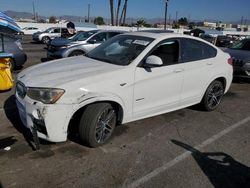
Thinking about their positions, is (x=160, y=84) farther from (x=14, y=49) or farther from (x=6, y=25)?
(x=14, y=49)

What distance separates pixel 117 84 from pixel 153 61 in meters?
0.70

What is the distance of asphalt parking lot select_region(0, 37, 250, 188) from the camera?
330cm

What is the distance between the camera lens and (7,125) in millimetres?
4734

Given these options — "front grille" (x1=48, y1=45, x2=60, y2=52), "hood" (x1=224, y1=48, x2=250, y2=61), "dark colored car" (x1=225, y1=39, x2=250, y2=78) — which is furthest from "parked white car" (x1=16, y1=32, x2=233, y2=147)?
"front grille" (x1=48, y1=45, x2=60, y2=52)

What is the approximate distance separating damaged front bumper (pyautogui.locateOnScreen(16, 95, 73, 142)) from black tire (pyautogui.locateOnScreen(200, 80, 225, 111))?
123 inches

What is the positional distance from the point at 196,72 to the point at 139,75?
4.74 feet

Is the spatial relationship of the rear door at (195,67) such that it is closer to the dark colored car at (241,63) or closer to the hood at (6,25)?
the dark colored car at (241,63)

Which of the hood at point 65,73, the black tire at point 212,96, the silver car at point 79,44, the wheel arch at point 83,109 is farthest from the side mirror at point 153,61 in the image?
the silver car at point 79,44

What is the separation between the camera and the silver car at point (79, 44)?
11008 millimetres

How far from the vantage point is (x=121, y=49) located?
4.79 metres

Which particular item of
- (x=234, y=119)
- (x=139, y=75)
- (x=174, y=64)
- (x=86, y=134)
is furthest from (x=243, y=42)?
(x=86, y=134)

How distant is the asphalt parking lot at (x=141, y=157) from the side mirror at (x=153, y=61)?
1.17 m

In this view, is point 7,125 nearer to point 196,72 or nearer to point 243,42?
point 196,72

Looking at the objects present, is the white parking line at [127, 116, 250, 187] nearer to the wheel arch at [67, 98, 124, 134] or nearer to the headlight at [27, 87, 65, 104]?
the wheel arch at [67, 98, 124, 134]
